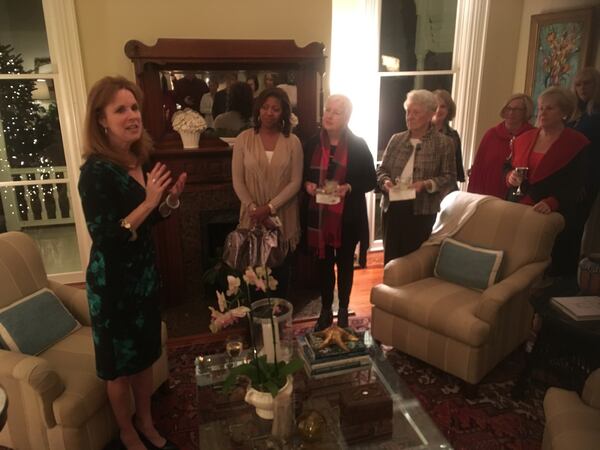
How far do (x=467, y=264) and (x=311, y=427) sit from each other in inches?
57.8

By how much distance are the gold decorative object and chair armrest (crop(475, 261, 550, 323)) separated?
1073mm

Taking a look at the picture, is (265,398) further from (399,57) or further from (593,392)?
(399,57)

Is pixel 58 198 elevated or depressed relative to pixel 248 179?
depressed

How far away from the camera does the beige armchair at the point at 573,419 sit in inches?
59.0

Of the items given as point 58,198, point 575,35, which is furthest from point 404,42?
point 58,198

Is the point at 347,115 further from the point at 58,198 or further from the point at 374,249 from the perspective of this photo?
the point at 58,198

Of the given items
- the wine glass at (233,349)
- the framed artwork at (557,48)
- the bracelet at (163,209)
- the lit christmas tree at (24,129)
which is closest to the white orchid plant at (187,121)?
the lit christmas tree at (24,129)

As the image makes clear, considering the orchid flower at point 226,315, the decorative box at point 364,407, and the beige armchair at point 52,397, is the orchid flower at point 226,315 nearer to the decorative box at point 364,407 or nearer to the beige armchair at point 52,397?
the decorative box at point 364,407

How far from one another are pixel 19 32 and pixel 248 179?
210cm

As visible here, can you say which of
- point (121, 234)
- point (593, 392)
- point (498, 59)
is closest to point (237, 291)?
point (121, 234)

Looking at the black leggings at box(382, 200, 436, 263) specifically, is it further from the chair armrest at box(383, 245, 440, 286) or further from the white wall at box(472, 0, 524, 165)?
the white wall at box(472, 0, 524, 165)

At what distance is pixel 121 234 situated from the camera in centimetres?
166

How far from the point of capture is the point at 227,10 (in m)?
3.28

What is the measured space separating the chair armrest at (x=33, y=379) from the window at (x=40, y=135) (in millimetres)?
2036
